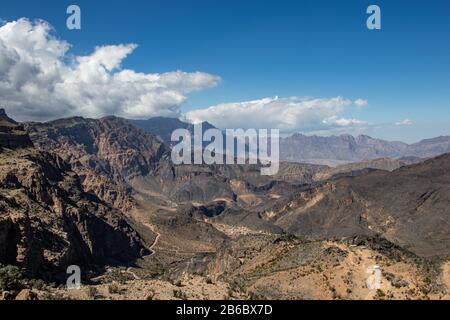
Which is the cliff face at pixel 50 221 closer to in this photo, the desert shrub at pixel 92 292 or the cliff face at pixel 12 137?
the cliff face at pixel 12 137

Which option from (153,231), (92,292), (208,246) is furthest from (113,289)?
(153,231)

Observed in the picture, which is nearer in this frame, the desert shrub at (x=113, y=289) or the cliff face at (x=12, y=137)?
the desert shrub at (x=113, y=289)

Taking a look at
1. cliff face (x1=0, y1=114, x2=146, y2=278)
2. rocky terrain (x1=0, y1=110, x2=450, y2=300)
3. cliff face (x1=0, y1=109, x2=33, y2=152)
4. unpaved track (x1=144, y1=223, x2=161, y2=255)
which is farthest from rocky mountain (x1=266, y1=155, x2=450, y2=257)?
cliff face (x1=0, y1=109, x2=33, y2=152)

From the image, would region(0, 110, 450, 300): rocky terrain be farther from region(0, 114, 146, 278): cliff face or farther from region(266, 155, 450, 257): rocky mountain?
region(266, 155, 450, 257): rocky mountain

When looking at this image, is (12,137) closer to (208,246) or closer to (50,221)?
(50,221)

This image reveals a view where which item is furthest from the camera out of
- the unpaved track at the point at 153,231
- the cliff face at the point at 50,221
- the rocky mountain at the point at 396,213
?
the unpaved track at the point at 153,231

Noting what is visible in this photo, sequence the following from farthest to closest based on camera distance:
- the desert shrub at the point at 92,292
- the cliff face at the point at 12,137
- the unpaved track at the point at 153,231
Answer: the unpaved track at the point at 153,231 < the cliff face at the point at 12,137 < the desert shrub at the point at 92,292

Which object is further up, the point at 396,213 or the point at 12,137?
the point at 12,137

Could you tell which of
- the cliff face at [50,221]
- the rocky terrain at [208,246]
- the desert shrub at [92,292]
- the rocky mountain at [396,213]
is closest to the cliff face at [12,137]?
the rocky terrain at [208,246]
